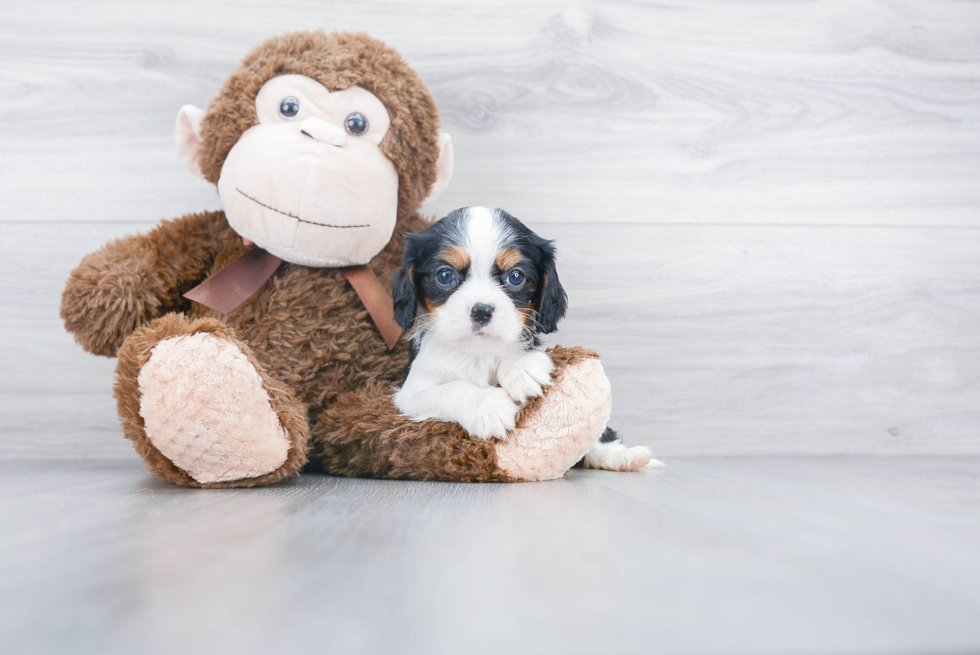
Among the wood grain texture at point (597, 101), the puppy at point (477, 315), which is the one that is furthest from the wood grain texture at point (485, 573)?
the wood grain texture at point (597, 101)

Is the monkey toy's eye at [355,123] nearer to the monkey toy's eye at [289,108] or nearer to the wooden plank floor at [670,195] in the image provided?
the monkey toy's eye at [289,108]

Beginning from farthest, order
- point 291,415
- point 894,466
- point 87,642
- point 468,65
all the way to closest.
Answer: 1. point 468,65
2. point 894,466
3. point 291,415
4. point 87,642

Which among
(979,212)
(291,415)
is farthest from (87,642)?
(979,212)

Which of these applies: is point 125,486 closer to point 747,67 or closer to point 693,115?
point 693,115

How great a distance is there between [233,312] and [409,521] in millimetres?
701

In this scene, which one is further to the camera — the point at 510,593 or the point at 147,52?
the point at 147,52

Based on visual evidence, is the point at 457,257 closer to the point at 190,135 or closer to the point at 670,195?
the point at 190,135

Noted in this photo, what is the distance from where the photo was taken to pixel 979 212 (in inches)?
71.8

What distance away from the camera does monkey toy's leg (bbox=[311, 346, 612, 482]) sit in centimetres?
112

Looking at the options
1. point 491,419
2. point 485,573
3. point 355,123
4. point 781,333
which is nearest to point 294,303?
point 355,123

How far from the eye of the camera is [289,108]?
1289 millimetres

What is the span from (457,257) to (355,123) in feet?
1.22

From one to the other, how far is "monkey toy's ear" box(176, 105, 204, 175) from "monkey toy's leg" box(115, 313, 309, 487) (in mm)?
434

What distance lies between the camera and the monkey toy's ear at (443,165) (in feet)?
4.77
